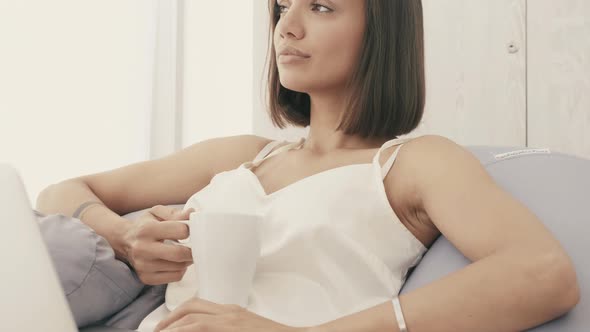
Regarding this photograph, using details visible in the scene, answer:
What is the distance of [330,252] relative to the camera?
3.48 ft

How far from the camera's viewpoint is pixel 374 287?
1.07 m

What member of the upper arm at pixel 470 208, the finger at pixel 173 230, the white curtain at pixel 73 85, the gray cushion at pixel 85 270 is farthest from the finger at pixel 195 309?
the white curtain at pixel 73 85

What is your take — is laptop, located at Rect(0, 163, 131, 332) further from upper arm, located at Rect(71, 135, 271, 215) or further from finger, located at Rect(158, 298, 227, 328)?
upper arm, located at Rect(71, 135, 271, 215)

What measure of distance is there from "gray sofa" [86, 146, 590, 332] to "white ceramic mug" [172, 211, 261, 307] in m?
0.31

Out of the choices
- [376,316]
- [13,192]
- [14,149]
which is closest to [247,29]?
[14,149]

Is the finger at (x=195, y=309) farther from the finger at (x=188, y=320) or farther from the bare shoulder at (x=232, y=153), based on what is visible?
the bare shoulder at (x=232, y=153)

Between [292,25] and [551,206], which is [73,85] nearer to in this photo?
[292,25]

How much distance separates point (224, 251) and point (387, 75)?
635 mm

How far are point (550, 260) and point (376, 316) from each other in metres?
0.23

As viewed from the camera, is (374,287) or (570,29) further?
(570,29)

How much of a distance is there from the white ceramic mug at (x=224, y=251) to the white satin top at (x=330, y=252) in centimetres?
16

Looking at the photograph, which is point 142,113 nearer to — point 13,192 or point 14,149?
point 14,149

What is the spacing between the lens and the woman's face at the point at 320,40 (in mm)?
1272

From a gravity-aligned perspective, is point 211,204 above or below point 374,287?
above
